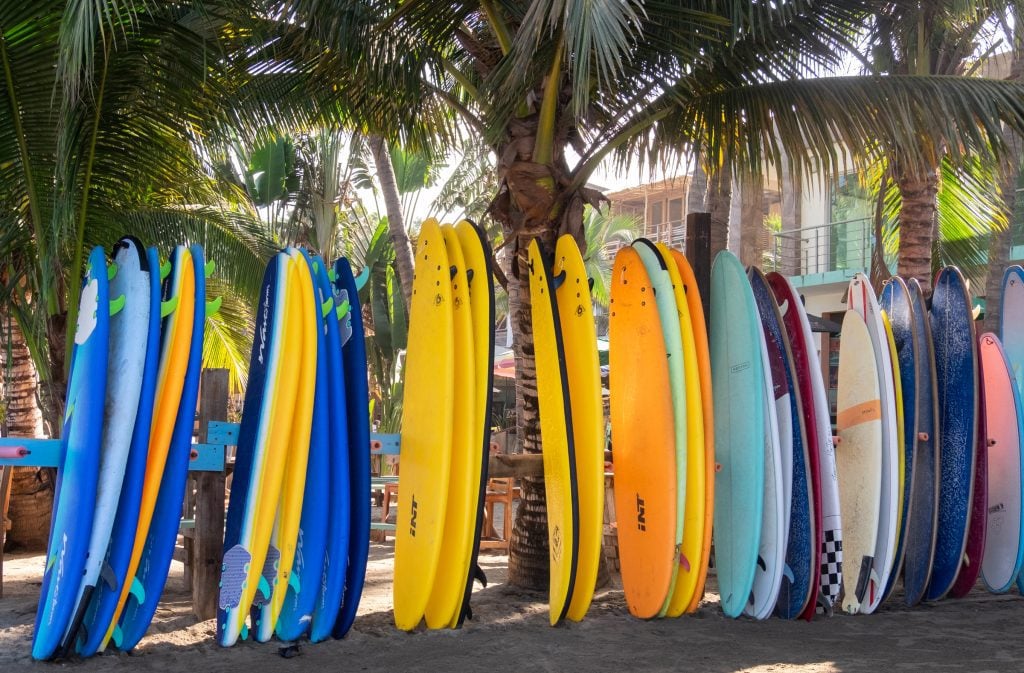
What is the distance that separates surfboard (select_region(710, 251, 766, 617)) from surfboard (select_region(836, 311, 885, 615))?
0.49 metres

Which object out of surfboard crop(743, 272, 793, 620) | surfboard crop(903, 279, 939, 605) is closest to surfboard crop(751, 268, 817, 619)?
surfboard crop(743, 272, 793, 620)

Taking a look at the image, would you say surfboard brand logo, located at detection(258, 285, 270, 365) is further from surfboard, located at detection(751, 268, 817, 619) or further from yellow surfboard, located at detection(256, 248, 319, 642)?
surfboard, located at detection(751, 268, 817, 619)

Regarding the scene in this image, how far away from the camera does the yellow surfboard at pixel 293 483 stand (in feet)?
10.5

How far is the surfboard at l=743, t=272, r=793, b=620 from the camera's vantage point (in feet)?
12.0

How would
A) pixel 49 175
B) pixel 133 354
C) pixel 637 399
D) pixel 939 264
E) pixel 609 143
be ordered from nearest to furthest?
pixel 133 354, pixel 637 399, pixel 49 175, pixel 609 143, pixel 939 264

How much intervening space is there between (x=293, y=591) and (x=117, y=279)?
4.11 feet

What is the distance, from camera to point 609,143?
4430 millimetres

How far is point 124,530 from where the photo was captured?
293 cm

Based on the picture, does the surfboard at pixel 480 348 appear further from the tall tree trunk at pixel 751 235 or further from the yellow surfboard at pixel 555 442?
the tall tree trunk at pixel 751 235

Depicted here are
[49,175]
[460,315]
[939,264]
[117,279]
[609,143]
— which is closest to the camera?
[117,279]

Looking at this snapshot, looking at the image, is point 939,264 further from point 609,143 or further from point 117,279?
point 117,279

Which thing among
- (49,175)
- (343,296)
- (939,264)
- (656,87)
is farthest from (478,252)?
(939,264)

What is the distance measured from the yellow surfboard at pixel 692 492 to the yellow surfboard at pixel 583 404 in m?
0.34

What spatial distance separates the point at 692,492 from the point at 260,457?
163cm
